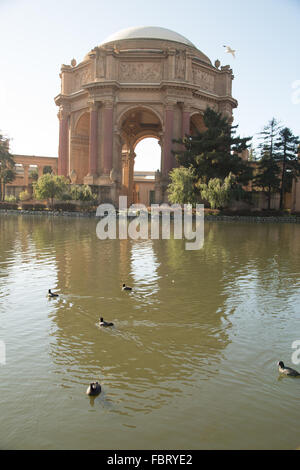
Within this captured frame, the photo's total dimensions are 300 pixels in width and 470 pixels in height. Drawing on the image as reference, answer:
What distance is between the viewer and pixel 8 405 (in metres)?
4.25

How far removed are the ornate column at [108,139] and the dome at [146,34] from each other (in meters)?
10.6

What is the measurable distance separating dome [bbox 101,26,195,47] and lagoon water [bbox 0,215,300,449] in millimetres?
46097

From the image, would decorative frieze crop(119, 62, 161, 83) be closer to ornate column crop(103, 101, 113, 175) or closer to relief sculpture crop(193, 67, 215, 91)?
ornate column crop(103, 101, 113, 175)

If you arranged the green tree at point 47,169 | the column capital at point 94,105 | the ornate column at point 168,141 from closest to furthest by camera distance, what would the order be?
the ornate column at point 168,141
the column capital at point 94,105
the green tree at point 47,169

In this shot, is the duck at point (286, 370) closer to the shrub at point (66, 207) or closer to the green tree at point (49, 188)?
the shrub at point (66, 207)

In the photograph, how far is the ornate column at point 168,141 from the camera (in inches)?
1779

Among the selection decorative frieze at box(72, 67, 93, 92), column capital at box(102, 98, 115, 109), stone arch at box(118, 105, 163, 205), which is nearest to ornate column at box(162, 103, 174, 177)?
column capital at box(102, 98, 115, 109)

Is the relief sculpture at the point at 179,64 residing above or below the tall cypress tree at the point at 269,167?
above

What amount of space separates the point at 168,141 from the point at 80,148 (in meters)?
14.4

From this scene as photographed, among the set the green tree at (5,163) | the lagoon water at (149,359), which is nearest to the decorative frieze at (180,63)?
the green tree at (5,163)

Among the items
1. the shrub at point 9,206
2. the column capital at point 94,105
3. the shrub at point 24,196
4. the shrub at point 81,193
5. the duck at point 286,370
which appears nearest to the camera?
the duck at point 286,370

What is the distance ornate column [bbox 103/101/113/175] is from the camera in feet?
151

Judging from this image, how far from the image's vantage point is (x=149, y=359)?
5406mm
